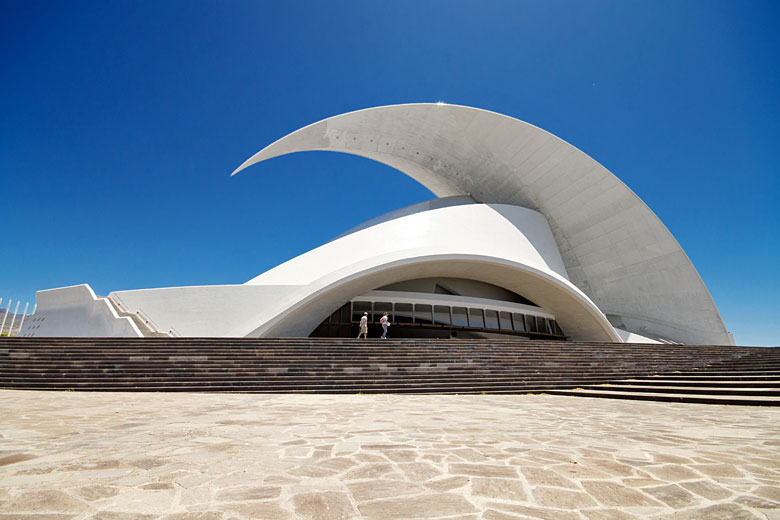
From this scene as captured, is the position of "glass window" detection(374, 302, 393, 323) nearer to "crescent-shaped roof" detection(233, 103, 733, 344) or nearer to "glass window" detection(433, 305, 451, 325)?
"glass window" detection(433, 305, 451, 325)

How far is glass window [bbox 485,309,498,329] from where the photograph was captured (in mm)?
19578

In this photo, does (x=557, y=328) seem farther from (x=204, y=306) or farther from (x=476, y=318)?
(x=204, y=306)

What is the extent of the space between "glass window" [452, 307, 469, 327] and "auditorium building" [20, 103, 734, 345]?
7 centimetres

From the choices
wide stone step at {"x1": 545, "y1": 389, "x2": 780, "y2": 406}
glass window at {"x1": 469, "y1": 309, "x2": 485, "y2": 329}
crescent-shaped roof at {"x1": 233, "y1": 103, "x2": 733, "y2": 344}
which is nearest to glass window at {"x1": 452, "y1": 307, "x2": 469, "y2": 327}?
glass window at {"x1": 469, "y1": 309, "x2": 485, "y2": 329}

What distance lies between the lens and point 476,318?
63.6 feet

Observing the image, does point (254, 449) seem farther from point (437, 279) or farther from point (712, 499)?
point (437, 279)

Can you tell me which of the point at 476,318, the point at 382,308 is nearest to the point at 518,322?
the point at 476,318

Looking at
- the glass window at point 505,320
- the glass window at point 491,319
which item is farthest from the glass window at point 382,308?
the glass window at point 505,320

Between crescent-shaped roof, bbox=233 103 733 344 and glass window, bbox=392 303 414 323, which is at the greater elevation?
crescent-shaped roof, bbox=233 103 733 344

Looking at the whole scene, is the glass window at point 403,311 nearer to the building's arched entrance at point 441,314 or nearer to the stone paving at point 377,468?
the building's arched entrance at point 441,314

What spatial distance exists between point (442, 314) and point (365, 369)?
33.3 feet

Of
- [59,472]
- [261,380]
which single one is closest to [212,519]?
[59,472]

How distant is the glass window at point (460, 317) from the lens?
18.9m

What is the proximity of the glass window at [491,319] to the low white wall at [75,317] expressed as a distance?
15239 mm
